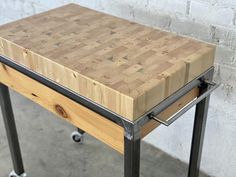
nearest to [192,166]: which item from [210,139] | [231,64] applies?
[210,139]

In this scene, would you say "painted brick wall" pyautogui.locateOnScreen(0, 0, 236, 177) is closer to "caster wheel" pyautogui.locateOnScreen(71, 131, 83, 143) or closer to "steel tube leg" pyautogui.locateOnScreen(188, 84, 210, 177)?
"steel tube leg" pyautogui.locateOnScreen(188, 84, 210, 177)

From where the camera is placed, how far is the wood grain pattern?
961mm

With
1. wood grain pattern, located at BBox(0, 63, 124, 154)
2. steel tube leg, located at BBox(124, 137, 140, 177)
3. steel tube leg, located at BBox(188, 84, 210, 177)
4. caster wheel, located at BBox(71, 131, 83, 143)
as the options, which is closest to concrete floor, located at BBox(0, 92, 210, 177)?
caster wheel, located at BBox(71, 131, 83, 143)

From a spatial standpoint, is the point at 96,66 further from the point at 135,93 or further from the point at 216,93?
the point at 216,93

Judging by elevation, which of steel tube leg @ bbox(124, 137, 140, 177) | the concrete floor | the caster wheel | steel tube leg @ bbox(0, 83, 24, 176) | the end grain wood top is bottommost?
the concrete floor

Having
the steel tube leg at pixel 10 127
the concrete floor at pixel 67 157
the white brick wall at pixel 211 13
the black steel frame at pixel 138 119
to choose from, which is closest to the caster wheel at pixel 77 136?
the concrete floor at pixel 67 157

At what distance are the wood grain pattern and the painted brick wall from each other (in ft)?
1.80

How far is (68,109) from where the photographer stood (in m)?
1.05

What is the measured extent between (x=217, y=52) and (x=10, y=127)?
2.56 ft

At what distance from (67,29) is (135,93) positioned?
43 cm

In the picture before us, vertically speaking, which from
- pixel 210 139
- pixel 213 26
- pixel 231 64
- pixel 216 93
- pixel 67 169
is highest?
pixel 213 26

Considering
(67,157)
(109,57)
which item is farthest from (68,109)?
(67,157)

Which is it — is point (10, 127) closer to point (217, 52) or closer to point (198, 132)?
point (198, 132)

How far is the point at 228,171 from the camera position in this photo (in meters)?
1.50
